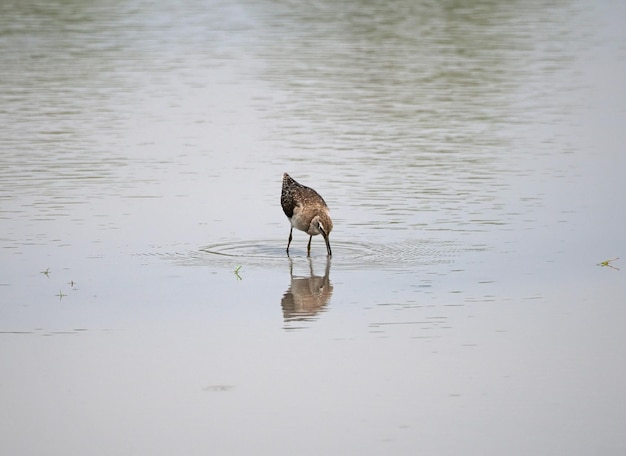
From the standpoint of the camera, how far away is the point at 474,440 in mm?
8016

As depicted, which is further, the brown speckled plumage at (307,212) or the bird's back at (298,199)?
the bird's back at (298,199)

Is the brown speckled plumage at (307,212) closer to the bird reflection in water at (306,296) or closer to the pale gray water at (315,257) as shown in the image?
the pale gray water at (315,257)

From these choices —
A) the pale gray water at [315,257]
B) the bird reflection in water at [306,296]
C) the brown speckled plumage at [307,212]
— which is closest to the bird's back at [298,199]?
the brown speckled plumage at [307,212]

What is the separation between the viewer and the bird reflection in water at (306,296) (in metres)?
11.0

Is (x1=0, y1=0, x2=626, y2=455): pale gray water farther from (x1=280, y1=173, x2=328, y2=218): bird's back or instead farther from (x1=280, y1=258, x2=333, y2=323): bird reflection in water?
(x1=280, y1=173, x2=328, y2=218): bird's back

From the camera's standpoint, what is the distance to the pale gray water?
8.52 m

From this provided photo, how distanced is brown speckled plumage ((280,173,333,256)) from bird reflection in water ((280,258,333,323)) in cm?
63

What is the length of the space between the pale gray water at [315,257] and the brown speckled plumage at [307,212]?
30cm

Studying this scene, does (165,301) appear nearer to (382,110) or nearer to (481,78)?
(382,110)

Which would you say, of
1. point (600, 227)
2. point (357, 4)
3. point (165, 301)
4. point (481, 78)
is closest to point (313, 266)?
point (165, 301)

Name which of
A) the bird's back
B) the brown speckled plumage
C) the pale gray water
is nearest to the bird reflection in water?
the pale gray water

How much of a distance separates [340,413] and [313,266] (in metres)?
4.47

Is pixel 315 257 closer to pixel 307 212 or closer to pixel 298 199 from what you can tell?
pixel 307 212

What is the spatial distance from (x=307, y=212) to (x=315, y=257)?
48cm
